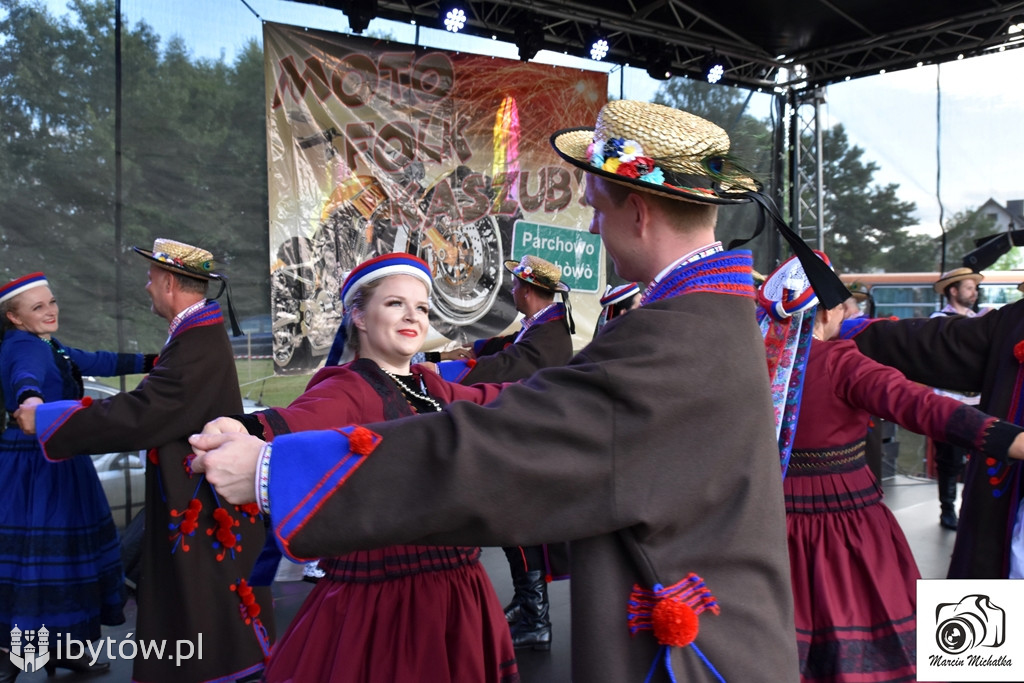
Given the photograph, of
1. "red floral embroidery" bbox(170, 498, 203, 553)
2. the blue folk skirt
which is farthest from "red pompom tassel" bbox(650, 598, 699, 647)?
the blue folk skirt

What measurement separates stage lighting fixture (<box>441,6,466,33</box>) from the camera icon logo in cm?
475

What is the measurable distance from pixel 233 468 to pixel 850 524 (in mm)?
2430

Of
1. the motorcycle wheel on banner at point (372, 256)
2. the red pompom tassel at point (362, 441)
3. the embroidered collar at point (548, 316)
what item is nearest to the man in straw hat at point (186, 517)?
the embroidered collar at point (548, 316)

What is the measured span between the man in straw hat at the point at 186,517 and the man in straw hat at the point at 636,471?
223cm

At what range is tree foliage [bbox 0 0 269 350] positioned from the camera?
434 centimetres

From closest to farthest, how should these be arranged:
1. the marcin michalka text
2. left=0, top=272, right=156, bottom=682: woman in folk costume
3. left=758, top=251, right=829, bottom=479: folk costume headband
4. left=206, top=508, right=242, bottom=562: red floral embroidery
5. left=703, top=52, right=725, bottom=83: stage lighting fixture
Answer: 1. the marcin michalka text
2. left=758, top=251, right=829, bottom=479: folk costume headband
3. left=206, top=508, right=242, bottom=562: red floral embroidery
4. left=0, top=272, right=156, bottom=682: woman in folk costume
5. left=703, top=52, right=725, bottom=83: stage lighting fixture

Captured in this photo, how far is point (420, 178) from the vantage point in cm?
576

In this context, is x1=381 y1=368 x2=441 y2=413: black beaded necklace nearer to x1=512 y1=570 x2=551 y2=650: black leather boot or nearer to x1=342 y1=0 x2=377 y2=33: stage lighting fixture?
x1=512 y1=570 x2=551 y2=650: black leather boot

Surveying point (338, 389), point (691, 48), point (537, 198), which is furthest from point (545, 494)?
point (691, 48)

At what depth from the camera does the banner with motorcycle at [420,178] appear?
5.22 m

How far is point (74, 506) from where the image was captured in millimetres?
3559

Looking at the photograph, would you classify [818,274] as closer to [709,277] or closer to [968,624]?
[709,277]

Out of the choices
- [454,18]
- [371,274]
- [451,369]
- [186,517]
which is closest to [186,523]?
[186,517]

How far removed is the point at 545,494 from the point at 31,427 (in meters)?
2.70
